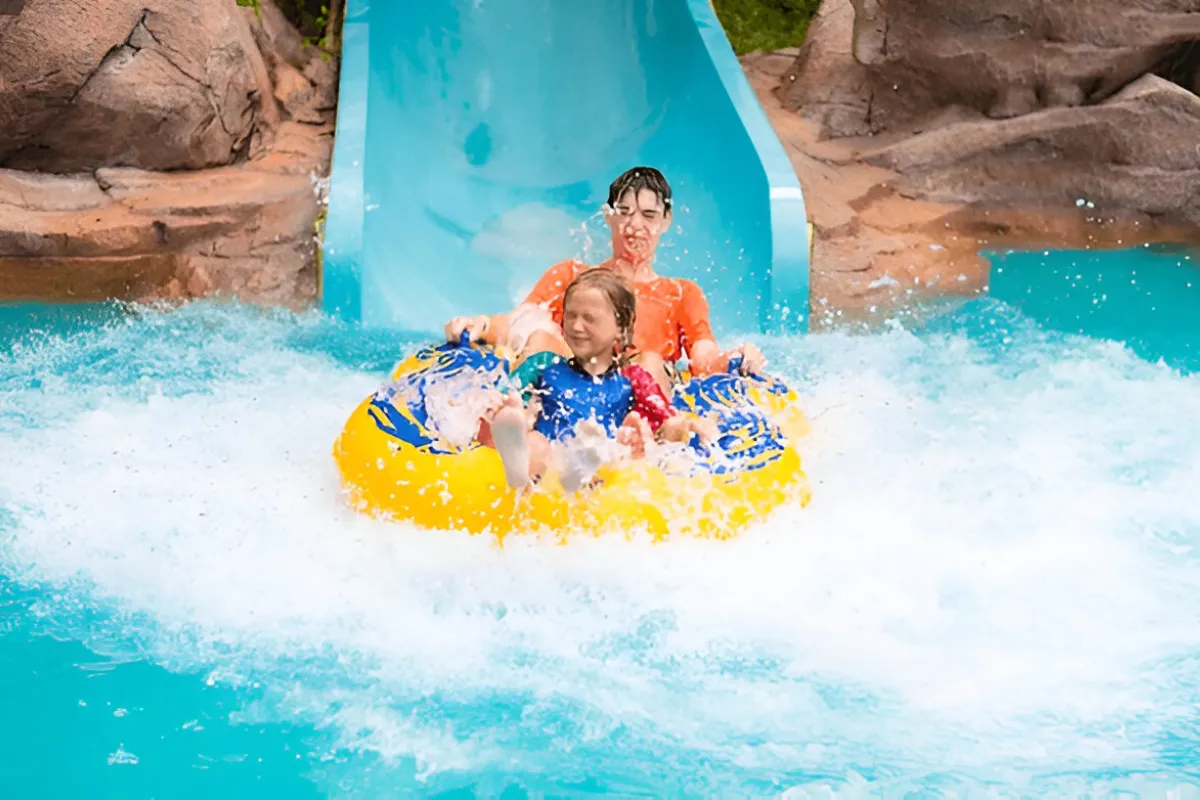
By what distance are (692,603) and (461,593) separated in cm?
53

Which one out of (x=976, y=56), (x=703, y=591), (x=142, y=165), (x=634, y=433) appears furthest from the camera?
(x=976, y=56)

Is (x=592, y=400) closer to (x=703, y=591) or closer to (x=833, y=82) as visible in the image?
(x=703, y=591)

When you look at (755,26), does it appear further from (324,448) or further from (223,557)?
(223,557)

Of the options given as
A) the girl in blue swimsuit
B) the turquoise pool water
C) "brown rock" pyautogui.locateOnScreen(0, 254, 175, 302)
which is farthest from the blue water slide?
the girl in blue swimsuit

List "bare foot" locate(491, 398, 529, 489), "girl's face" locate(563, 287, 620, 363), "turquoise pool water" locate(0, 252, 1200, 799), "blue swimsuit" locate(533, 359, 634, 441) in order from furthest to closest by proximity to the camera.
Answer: "blue swimsuit" locate(533, 359, 634, 441) < "girl's face" locate(563, 287, 620, 363) < "bare foot" locate(491, 398, 529, 489) < "turquoise pool water" locate(0, 252, 1200, 799)

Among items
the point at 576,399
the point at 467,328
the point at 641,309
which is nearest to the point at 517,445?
the point at 576,399

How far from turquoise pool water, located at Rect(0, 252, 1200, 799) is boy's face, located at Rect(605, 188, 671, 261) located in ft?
2.46

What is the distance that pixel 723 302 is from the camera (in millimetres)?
5176

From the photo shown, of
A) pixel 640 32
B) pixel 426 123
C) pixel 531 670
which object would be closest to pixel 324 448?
pixel 531 670

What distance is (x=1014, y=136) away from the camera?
6070mm

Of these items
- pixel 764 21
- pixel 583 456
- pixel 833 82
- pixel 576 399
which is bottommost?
pixel 583 456

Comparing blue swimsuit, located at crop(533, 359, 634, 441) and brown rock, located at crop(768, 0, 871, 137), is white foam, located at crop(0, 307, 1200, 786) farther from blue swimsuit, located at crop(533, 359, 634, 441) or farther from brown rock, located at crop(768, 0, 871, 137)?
brown rock, located at crop(768, 0, 871, 137)

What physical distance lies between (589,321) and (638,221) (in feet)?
2.56

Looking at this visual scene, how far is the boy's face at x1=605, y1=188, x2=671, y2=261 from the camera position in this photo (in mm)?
3850
